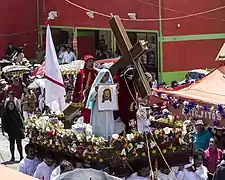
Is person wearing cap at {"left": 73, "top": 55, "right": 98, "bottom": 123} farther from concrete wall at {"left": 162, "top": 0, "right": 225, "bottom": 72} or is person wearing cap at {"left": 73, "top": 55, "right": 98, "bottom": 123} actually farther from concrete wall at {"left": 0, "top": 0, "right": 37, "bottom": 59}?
concrete wall at {"left": 0, "top": 0, "right": 37, "bottom": 59}

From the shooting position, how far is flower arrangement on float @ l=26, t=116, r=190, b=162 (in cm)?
915

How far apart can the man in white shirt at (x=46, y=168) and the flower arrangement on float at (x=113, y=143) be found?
7.7 inches

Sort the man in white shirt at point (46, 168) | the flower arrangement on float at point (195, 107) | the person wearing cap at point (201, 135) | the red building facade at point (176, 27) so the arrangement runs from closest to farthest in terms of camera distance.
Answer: the man in white shirt at point (46, 168) → the flower arrangement on float at point (195, 107) → the person wearing cap at point (201, 135) → the red building facade at point (176, 27)

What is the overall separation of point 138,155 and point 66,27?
18.8 m

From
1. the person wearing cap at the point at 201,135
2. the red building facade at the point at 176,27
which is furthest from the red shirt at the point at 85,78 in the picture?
the red building facade at the point at 176,27

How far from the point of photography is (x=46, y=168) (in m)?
10.1

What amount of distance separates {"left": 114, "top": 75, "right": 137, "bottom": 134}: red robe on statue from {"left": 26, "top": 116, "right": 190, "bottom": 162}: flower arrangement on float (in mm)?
407

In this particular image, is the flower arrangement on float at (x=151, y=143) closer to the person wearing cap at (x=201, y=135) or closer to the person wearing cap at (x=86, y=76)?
the person wearing cap at (x=86, y=76)

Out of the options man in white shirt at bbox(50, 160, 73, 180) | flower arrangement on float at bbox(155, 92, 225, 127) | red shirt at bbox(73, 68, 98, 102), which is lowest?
man in white shirt at bbox(50, 160, 73, 180)

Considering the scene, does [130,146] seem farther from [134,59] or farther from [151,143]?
[134,59]

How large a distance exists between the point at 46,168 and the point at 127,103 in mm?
1672

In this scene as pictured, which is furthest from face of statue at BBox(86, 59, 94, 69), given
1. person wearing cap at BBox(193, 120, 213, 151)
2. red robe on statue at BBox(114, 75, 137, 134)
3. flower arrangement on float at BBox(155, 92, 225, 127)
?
person wearing cap at BBox(193, 120, 213, 151)

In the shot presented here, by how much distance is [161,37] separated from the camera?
22250 millimetres

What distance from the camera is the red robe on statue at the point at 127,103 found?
32.3 feet
